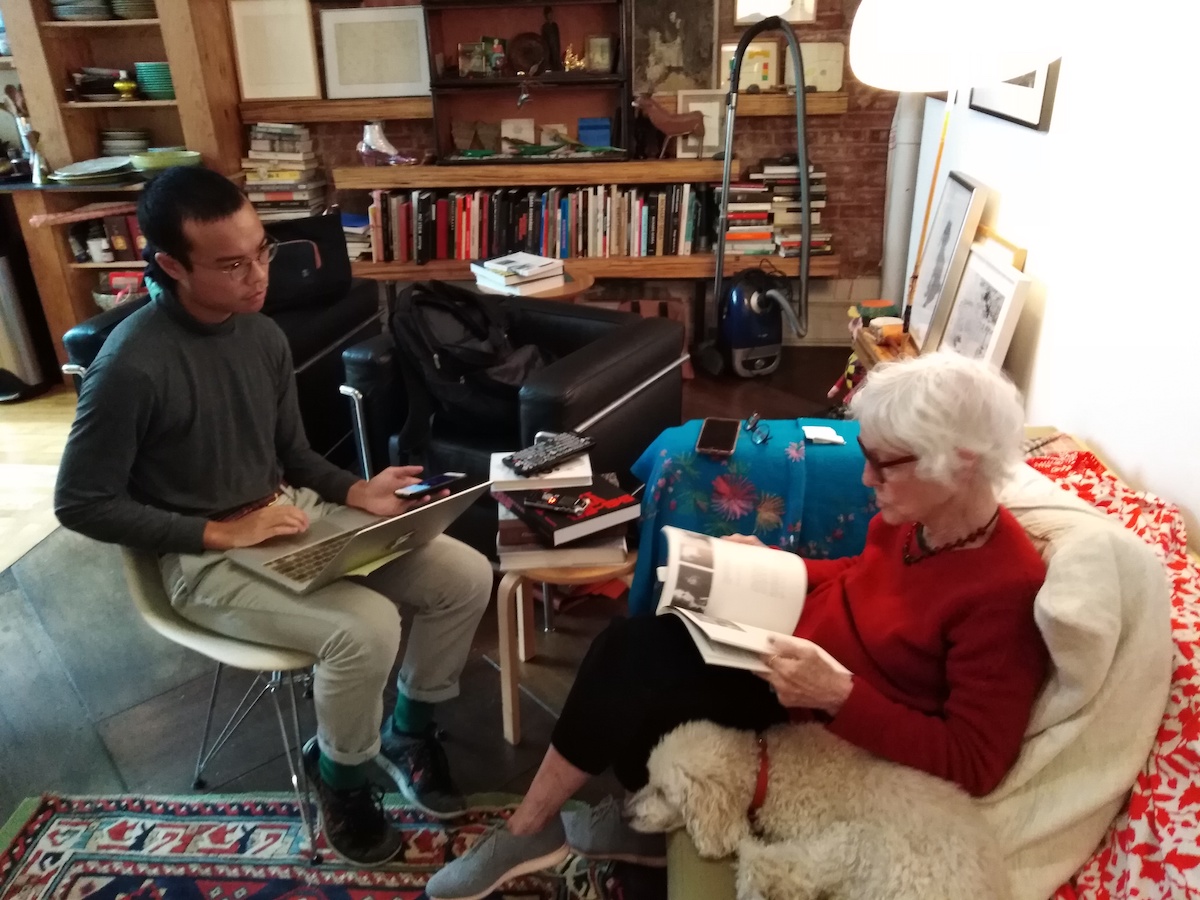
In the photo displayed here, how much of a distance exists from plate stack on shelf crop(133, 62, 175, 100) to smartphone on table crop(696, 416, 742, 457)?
3265mm

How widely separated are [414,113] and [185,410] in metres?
2.93

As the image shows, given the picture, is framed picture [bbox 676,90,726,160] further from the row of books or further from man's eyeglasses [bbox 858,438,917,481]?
man's eyeglasses [bbox 858,438,917,481]

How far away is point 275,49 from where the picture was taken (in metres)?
4.09

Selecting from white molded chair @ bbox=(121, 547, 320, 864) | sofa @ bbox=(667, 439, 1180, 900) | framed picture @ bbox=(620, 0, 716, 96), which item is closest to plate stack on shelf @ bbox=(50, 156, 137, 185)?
framed picture @ bbox=(620, 0, 716, 96)

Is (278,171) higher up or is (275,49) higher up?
(275,49)

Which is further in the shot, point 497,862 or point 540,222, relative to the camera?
point 540,222

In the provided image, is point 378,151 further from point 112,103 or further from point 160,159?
point 112,103

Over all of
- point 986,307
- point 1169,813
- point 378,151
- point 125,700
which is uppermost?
point 378,151

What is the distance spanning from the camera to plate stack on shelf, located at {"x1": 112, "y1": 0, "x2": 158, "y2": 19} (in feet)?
12.5

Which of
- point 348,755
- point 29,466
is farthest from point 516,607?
point 29,466

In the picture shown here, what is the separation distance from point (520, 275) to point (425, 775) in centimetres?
192

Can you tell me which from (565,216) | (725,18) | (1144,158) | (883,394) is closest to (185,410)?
(883,394)

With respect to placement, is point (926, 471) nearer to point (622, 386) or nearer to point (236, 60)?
point (622, 386)

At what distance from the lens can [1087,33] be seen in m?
1.86
